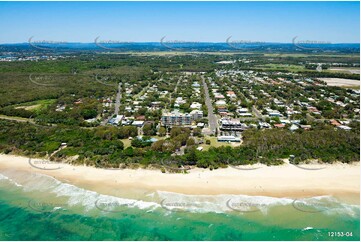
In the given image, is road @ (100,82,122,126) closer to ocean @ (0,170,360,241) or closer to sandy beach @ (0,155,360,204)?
sandy beach @ (0,155,360,204)

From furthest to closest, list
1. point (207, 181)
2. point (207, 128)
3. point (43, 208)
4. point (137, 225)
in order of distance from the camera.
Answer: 1. point (207, 128)
2. point (207, 181)
3. point (43, 208)
4. point (137, 225)

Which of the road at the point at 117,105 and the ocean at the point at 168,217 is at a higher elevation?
the road at the point at 117,105

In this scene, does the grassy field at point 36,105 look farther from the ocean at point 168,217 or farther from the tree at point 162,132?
the ocean at point 168,217

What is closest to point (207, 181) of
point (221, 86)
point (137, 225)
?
point (137, 225)

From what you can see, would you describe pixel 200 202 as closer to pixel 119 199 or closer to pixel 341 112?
pixel 119 199

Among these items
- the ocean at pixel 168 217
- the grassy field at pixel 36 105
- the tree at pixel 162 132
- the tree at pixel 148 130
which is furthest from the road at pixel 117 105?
the ocean at pixel 168 217

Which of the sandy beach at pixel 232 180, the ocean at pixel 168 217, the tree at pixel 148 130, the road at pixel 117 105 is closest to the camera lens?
the ocean at pixel 168 217

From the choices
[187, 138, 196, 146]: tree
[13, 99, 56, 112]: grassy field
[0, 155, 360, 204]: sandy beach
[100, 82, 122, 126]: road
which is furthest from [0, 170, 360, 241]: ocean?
[13, 99, 56, 112]: grassy field
